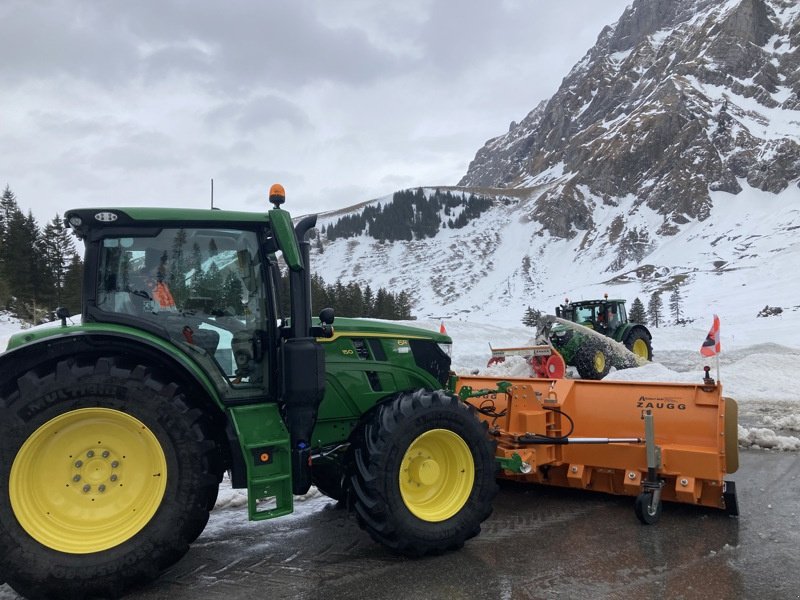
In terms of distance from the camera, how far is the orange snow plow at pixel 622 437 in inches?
185

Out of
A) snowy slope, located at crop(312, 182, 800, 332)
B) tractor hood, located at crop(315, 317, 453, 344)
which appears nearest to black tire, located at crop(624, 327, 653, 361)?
tractor hood, located at crop(315, 317, 453, 344)

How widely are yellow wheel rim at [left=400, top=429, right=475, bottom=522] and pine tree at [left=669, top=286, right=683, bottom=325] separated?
6071 centimetres

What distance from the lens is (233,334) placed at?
153 inches

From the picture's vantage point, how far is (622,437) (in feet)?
17.4

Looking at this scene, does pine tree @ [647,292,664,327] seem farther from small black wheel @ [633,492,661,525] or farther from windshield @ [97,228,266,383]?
windshield @ [97,228,266,383]

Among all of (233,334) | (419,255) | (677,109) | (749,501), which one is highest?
(677,109)

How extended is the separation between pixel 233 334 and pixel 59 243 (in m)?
38.9

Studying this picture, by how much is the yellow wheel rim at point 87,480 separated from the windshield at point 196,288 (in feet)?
2.19

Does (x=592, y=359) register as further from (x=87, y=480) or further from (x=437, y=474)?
(x=87, y=480)

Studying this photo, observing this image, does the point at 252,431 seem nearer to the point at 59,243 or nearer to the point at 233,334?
the point at 233,334

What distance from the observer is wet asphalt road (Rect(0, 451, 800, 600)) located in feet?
11.4

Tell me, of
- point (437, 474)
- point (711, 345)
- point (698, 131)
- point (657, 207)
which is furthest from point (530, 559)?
point (698, 131)

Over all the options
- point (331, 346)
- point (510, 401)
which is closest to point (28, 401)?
point (331, 346)

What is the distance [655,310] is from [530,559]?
6493 centimetres
